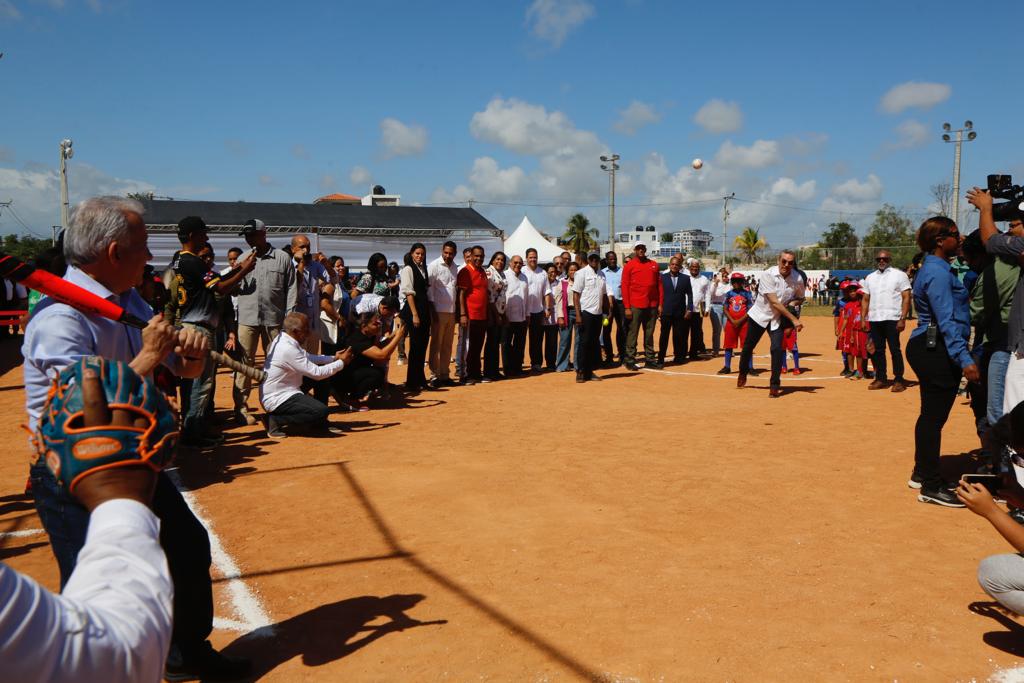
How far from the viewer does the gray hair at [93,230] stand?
2646 millimetres

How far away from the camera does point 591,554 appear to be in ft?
15.5

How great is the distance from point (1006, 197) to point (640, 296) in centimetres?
890

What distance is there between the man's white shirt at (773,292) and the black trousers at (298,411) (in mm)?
6645

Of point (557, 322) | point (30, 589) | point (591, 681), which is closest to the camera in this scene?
point (30, 589)

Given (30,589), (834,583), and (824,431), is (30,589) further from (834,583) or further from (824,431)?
(824,431)

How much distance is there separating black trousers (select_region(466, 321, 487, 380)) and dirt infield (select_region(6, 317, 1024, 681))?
13.3 feet

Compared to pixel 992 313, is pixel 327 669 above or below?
below

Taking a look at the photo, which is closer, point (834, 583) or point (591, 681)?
Result: point (591, 681)

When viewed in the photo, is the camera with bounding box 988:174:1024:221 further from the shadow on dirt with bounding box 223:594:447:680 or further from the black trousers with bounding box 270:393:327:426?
the black trousers with bounding box 270:393:327:426

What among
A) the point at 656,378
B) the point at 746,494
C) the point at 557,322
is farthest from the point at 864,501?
the point at 557,322

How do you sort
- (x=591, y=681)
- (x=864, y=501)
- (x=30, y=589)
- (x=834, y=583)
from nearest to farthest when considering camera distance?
(x=30, y=589), (x=591, y=681), (x=834, y=583), (x=864, y=501)

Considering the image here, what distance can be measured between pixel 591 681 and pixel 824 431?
6.25m

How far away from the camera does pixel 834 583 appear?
4273 millimetres

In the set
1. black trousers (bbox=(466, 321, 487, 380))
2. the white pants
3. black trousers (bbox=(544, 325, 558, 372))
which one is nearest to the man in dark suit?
black trousers (bbox=(544, 325, 558, 372))
